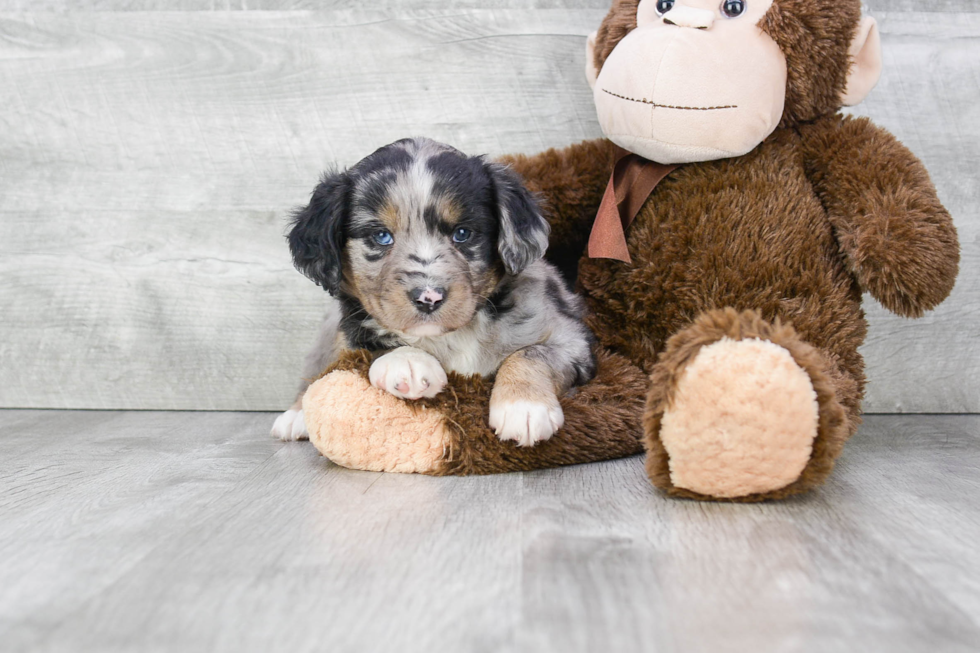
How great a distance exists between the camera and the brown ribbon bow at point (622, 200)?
2295 millimetres

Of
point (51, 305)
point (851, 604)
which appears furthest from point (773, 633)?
point (51, 305)

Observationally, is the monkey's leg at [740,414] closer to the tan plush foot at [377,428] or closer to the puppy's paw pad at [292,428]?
the tan plush foot at [377,428]

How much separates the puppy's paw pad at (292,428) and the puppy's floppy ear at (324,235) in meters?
0.56

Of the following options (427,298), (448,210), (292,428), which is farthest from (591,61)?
(292,428)

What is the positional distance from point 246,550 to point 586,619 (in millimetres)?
642

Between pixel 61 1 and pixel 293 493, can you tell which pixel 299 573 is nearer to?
pixel 293 493

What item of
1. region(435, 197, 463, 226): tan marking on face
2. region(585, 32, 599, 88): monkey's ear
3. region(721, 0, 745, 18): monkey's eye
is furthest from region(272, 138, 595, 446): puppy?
region(721, 0, 745, 18): monkey's eye

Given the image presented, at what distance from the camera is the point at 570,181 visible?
2.54m

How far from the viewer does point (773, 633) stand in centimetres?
109

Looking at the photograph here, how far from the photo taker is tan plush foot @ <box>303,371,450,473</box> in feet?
6.55

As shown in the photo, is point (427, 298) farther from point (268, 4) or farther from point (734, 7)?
point (268, 4)

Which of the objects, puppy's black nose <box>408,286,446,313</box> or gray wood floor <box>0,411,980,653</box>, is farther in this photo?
puppy's black nose <box>408,286,446,313</box>

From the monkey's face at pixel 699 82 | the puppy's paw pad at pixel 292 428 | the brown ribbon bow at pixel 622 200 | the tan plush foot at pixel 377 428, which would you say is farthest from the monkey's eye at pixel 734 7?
the puppy's paw pad at pixel 292 428

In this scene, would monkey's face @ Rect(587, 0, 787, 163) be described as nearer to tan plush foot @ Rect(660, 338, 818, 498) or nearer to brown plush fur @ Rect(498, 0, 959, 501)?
brown plush fur @ Rect(498, 0, 959, 501)
